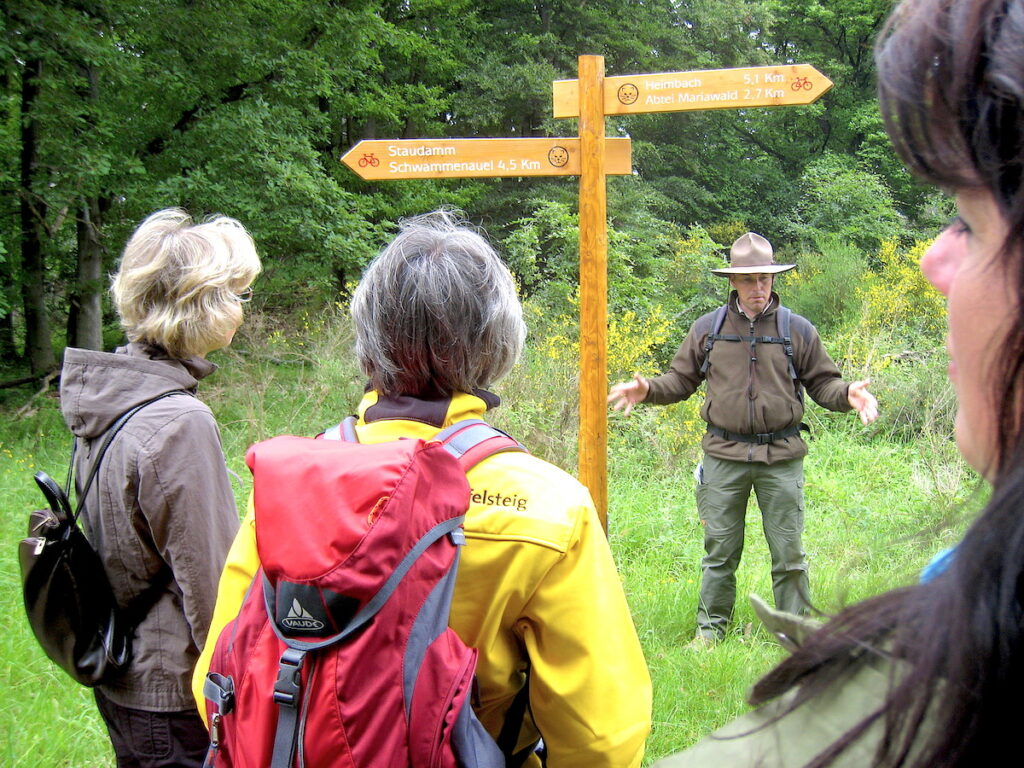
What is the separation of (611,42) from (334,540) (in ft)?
67.3

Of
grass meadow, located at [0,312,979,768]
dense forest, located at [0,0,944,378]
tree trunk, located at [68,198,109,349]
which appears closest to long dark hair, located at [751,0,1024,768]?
grass meadow, located at [0,312,979,768]

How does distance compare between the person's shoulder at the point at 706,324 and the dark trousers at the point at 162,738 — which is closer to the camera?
the dark trousers at the point at 162,738

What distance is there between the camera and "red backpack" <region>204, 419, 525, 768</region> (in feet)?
3.71

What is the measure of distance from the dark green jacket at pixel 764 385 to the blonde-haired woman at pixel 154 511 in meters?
2.83

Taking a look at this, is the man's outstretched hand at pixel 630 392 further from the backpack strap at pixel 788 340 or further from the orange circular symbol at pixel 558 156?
the orange circular symbol at pixel 558 156

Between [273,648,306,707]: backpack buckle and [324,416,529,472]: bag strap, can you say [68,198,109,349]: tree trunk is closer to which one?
[324,416,529,472]: bag strap

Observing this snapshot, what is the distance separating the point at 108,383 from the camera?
6.53 feet

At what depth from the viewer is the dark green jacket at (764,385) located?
4.08 meters

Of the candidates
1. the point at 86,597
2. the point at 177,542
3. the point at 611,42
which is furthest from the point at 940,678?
the point at 611,42

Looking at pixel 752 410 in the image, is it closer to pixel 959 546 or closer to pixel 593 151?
pixel 593 151

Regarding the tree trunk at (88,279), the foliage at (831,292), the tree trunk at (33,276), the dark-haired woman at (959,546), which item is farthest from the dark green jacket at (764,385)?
the tree trunk at (88,279)

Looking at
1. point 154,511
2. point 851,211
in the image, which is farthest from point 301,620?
point 851,211

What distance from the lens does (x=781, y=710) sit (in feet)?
1.88

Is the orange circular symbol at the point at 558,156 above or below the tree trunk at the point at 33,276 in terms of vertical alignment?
above
